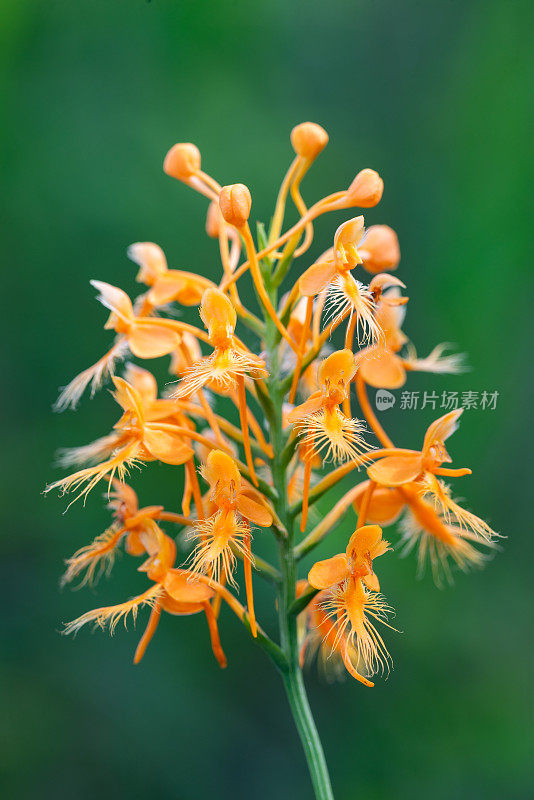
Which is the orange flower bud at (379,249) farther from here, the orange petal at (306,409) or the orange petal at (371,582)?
the orange petal at (371,582)

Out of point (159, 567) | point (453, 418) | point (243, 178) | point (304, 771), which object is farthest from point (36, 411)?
point (453, 418)

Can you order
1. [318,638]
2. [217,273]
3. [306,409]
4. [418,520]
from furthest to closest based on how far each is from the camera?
1. [217,273]
2. [318,638]
3. [418,520]
4. [306,409]

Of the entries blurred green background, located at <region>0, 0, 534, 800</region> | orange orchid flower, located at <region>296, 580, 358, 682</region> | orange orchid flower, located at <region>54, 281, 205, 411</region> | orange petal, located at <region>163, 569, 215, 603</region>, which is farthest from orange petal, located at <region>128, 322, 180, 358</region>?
blurred green background, located at <region>0, 0, 534, 800</region>

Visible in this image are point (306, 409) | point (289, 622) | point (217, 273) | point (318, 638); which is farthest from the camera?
point (217, 273)

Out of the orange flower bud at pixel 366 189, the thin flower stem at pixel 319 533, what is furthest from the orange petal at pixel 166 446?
the orange flower bud at pixel 366 189

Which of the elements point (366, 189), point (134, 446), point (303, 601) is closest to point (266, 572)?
point (303, 601)

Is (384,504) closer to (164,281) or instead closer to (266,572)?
(266,572)

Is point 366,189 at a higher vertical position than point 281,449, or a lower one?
higher
